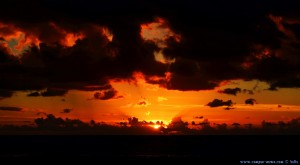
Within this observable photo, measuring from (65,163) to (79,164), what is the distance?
3.22m

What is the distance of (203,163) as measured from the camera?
86.8 metres

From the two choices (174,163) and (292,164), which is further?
(174,163)

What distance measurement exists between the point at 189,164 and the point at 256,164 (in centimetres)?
1574

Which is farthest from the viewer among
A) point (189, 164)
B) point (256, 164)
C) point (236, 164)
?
point (189, 164)

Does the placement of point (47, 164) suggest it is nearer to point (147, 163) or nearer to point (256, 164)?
point (147, 163)

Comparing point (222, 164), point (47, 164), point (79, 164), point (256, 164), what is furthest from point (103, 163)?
point (256, 164)

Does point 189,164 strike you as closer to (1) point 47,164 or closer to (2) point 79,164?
(2) point 79,164

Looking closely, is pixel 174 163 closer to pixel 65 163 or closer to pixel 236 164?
pixel 236 164

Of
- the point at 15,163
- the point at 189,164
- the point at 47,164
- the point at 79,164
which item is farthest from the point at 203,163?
the point at 15,163

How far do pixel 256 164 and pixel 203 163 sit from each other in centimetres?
1564

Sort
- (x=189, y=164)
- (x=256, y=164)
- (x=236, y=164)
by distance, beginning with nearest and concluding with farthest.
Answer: (x=256, y=164)
(x=236, y=164)
(x=189, y=164)

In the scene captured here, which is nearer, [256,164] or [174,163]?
[256,164]

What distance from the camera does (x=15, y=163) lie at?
280 ft

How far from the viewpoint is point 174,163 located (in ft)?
290
